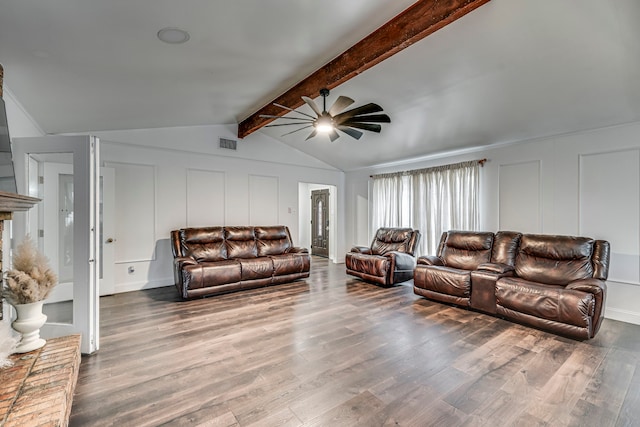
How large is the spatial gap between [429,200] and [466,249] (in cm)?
148

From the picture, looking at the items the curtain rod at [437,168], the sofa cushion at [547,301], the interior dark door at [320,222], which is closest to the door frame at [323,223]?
the interior dark door at [320,222]

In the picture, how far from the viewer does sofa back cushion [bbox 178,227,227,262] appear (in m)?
5.01

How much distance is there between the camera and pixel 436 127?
4.70 metres

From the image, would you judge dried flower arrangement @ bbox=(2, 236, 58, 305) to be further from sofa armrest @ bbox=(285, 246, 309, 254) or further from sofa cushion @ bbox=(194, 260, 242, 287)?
sofa armrest @ bbox=(285, 246, 309, 254)

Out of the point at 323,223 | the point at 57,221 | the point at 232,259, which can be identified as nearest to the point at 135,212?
the point at 232,259

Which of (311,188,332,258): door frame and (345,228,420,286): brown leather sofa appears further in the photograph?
(311,188,332,258): door frame

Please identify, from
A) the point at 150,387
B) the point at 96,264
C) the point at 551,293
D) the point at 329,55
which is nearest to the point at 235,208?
the point at 96,264

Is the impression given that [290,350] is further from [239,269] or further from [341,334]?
[239,269]

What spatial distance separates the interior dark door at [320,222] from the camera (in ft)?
27.8

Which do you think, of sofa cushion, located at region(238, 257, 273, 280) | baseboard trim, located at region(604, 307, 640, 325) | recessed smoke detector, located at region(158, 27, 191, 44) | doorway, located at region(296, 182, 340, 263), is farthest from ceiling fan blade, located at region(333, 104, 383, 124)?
baseboard trim, located at region(604, 307, 640, 325)

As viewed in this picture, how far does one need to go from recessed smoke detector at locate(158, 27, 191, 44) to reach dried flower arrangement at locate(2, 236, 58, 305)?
1.81 metres

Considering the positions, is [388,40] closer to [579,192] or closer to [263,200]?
[579,192]

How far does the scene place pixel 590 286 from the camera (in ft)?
10.1

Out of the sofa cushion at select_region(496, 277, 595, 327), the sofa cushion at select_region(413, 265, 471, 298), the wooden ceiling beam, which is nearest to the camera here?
A: the wooden ceiling beam
